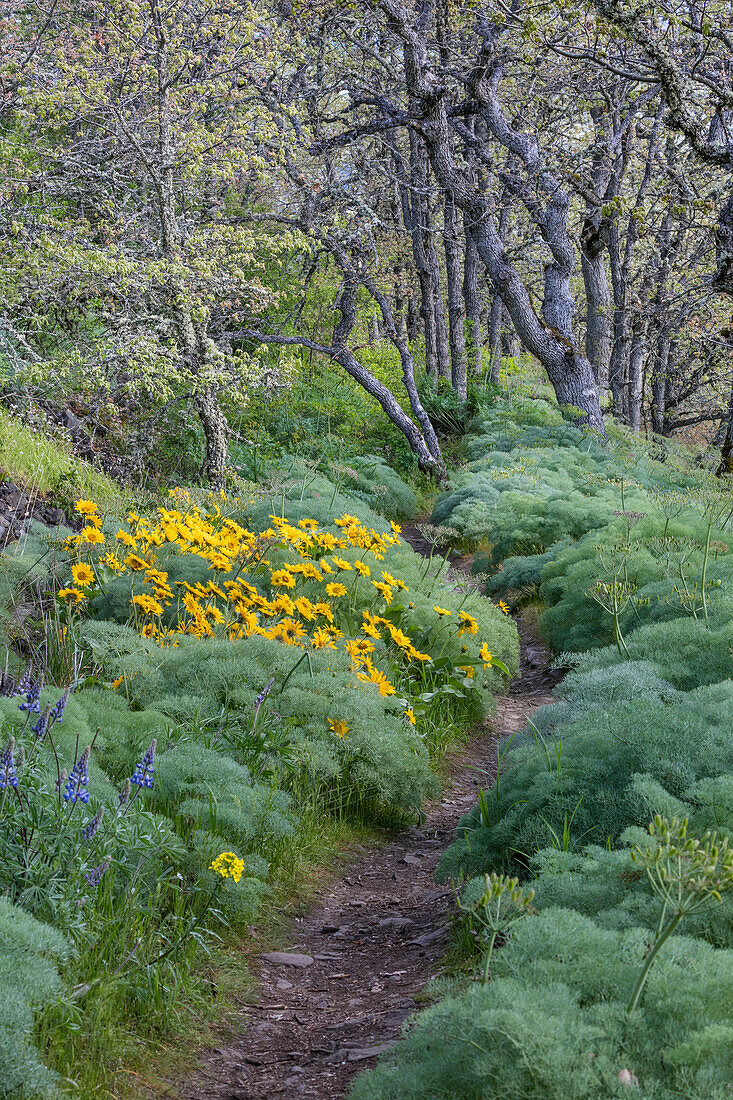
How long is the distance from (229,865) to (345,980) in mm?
683

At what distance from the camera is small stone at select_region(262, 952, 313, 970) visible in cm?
333

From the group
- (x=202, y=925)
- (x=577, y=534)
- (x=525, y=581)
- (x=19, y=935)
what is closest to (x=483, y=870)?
(x=202, y=925)

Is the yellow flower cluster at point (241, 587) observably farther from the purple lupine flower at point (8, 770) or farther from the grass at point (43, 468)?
the grass at point (43, 468)

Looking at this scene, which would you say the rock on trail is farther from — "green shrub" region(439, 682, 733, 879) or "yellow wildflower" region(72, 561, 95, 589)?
"yellow wildflower" region(72, 561, 95, 589)

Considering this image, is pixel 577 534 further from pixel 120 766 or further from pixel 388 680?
pixel 120 766

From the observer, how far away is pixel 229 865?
3076 mm

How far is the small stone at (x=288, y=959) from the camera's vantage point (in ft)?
10.9

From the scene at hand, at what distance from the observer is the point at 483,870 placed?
3264mm

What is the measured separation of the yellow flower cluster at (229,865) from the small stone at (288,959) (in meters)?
0.48

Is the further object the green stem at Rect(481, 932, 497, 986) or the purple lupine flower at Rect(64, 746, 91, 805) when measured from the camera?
the purple lupine flower at Rect(64, 746, 91, 805)

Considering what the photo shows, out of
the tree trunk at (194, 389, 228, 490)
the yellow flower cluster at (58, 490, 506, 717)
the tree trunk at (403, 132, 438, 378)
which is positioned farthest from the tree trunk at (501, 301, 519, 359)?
the yellow flower cluster at (58, 490, 506, 717)

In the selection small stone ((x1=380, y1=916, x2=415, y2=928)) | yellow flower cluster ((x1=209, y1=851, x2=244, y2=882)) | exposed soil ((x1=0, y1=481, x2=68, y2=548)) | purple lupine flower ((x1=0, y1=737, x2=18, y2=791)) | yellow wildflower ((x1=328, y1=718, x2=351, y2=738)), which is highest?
exposed soil ((x1=0, y1=481, x2=68, y2=548))

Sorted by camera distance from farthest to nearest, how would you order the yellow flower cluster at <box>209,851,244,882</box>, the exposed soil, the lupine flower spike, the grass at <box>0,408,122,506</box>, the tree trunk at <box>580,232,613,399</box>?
the tree trunk at <box>580,232,613,399</box>
the grass at <box>0,408,122,506</box>
the exposed soil
the lupine flower spike
the yellow flower cluster at <box>209,851,244,882</box>

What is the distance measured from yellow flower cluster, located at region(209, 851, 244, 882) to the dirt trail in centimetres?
45
